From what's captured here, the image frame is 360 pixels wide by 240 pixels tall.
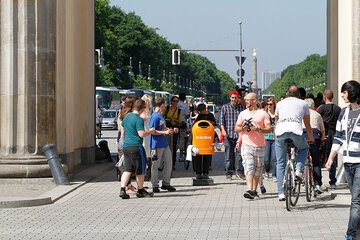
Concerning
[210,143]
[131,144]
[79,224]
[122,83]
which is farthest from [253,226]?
[122,83]

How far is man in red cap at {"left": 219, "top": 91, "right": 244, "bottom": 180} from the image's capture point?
1748cm

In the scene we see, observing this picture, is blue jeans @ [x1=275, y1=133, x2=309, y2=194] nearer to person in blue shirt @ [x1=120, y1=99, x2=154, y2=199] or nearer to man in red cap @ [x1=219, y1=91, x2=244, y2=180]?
person in blue shirt @ [x1=120, y1=99, x2=154, y2=199]

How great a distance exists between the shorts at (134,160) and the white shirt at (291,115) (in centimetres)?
237

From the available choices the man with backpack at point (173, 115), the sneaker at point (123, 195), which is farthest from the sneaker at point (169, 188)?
the man with backpack at point (173, 115)

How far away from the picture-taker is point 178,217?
11641 millimetres

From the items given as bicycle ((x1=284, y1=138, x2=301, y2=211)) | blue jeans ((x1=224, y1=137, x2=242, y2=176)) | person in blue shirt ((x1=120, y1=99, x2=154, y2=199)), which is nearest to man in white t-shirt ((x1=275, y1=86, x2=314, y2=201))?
bicycle ((x1=284, y1=138, x2=301, y2=211))

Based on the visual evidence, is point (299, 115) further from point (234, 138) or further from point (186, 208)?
point (234, 138)

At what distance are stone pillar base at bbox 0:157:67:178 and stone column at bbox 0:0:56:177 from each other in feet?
0.06

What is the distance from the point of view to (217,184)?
16.8 m

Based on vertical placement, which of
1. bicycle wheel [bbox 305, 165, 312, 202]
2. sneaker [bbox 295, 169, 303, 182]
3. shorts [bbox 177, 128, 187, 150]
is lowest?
bicycle wheel [bbox 305, 165, 312, 202]

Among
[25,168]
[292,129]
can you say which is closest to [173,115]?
[25,168]

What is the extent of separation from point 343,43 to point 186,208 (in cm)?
717

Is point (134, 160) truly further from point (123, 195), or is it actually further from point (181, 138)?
point (181, 138)

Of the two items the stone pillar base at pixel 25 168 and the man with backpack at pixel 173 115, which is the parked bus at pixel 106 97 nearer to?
the man with backpack at pixel 173 115
